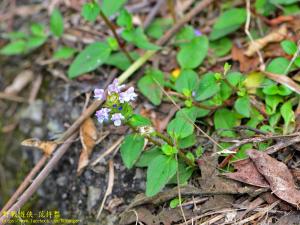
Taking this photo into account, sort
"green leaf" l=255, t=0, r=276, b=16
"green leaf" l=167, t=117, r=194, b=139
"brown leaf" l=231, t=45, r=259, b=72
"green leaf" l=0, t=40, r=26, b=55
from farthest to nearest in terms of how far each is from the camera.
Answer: "green leaf" l=0, t=40, r=26, b=55 < "green leaf" l=255, t=0, r=276, b=16 < "brown leaf" l=231, t=45, r=259, b=72 < "green leaf" l=167, t=117, r=194, b=139

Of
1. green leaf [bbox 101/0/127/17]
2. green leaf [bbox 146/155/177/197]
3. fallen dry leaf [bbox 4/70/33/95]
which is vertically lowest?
green leaf [bbox 146/155/177/197]

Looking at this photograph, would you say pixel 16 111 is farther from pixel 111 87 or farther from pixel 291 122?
pixel 291 122

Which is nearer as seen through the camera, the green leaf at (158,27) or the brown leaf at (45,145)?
the brown leaf at (45,145)

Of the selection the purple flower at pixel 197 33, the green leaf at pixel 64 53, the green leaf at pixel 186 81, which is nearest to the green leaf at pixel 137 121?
the green leaf at pixel 186 81

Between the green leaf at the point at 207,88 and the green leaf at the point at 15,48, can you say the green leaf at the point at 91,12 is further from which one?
the green leaf at the point at 15,48

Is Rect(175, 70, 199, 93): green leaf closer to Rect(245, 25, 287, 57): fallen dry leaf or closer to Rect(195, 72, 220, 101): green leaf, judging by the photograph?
Rect(195, 72, 220, 101): green leaf

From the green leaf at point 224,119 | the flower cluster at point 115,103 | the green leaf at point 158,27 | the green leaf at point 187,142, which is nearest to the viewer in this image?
the flower cluster at point 115,103

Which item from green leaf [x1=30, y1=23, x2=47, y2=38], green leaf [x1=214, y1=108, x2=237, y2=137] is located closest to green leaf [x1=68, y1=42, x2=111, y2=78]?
green leaf [x1=30, y1=23, x2=47, y2=38]
